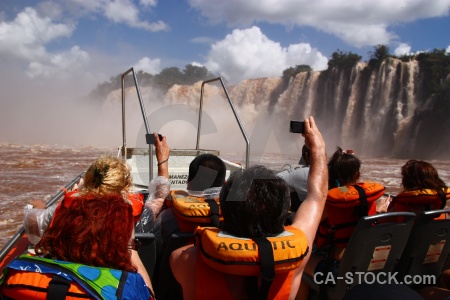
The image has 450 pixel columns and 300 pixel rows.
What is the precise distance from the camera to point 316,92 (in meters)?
→ 39.4

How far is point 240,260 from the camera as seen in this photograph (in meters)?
1.38

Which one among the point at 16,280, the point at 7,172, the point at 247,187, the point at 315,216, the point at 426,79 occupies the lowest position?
the point at 7,172

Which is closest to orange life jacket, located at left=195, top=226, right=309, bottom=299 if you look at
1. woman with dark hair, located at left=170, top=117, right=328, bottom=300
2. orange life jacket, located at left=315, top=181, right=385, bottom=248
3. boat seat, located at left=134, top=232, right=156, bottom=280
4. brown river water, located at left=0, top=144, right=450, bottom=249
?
woman with dark hair, located at left=170, top=117, right=328, bottom=300

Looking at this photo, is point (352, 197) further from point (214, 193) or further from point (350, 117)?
point (350, 117)

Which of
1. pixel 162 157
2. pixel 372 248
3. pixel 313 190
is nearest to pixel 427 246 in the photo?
pixel 372 248

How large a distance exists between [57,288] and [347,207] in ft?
5.77

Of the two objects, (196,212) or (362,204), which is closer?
(196,212)

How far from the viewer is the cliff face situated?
31812 millimetres

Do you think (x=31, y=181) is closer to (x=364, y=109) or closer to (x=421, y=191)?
(x=421, y=191)

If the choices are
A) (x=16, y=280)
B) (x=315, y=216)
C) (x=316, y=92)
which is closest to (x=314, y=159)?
(x=315, y=216)

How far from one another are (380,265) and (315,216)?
0.88 m

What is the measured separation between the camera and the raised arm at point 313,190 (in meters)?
1.73

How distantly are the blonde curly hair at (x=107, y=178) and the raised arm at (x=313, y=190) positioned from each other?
1.00 meters

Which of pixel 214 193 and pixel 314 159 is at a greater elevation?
pixel 314 159
